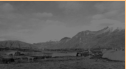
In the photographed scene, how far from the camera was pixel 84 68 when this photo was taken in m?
28.5

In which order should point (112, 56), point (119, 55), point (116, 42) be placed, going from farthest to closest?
point (116, 42)
point (112, 56)
point (119, 55)

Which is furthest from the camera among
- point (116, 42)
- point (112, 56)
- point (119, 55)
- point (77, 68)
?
point (116, 42)

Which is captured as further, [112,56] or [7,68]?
[112,56]

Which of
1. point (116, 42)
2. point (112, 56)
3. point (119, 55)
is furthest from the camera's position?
point (116, 42)

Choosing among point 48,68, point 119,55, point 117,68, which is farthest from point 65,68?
point 119,55

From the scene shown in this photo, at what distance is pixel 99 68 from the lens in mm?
28734

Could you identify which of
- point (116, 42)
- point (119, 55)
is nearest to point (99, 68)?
point (119, 55)

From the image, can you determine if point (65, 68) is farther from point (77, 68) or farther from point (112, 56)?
point (112, 56)

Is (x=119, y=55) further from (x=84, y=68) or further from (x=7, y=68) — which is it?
(x=7, y=68)

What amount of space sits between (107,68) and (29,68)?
1559cm

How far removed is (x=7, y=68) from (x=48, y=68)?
8.16 meters

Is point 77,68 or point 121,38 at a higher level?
point 121,38

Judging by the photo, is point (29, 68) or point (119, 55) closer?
point (29, 68)

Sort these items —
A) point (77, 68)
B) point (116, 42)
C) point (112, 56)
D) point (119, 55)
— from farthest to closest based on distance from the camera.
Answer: point (116, 42)
point (112, 56)
point (119, 55)
point (77, 68)
